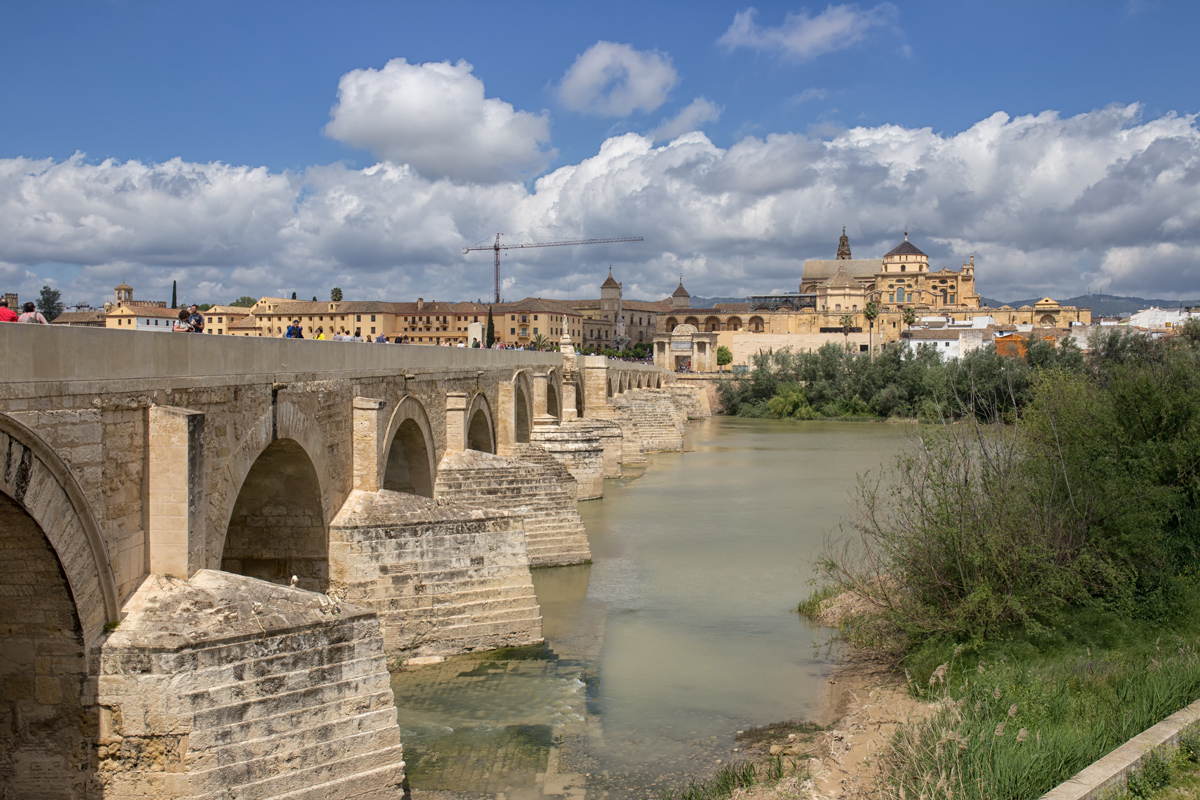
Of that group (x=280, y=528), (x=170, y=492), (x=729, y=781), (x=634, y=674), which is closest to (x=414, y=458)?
(x=280, y=528)

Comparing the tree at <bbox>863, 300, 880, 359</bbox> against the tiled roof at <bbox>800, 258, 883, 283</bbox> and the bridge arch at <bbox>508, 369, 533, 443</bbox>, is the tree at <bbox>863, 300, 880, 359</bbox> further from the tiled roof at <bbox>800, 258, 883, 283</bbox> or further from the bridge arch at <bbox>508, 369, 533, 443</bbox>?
the bridge arch at <bbox>508, 369, 533, 443</bbox>

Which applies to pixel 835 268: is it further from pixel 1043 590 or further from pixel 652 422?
pixel 1043 590

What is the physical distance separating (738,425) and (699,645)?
4111 cm

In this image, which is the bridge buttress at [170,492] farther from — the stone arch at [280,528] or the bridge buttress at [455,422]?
the bridge buttress at [455,422]

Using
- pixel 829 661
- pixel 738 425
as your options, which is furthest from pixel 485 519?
pixel 738 425

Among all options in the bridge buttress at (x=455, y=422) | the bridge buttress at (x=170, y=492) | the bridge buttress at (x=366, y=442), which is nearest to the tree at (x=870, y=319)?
the bridge buttress at (x=455, y=422)

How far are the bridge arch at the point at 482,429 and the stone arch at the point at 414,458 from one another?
3424 mm

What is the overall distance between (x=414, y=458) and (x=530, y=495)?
6.76 ft

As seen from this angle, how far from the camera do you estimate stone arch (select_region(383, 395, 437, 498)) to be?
1402 centimetres

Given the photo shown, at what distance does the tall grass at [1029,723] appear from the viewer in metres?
5.94

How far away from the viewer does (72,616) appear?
18.7 ft

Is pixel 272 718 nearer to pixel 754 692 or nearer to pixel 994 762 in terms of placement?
pixel 994 762

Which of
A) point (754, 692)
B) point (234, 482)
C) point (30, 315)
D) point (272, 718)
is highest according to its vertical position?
point (30, 315)

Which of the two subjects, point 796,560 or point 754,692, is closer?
point 754,692
